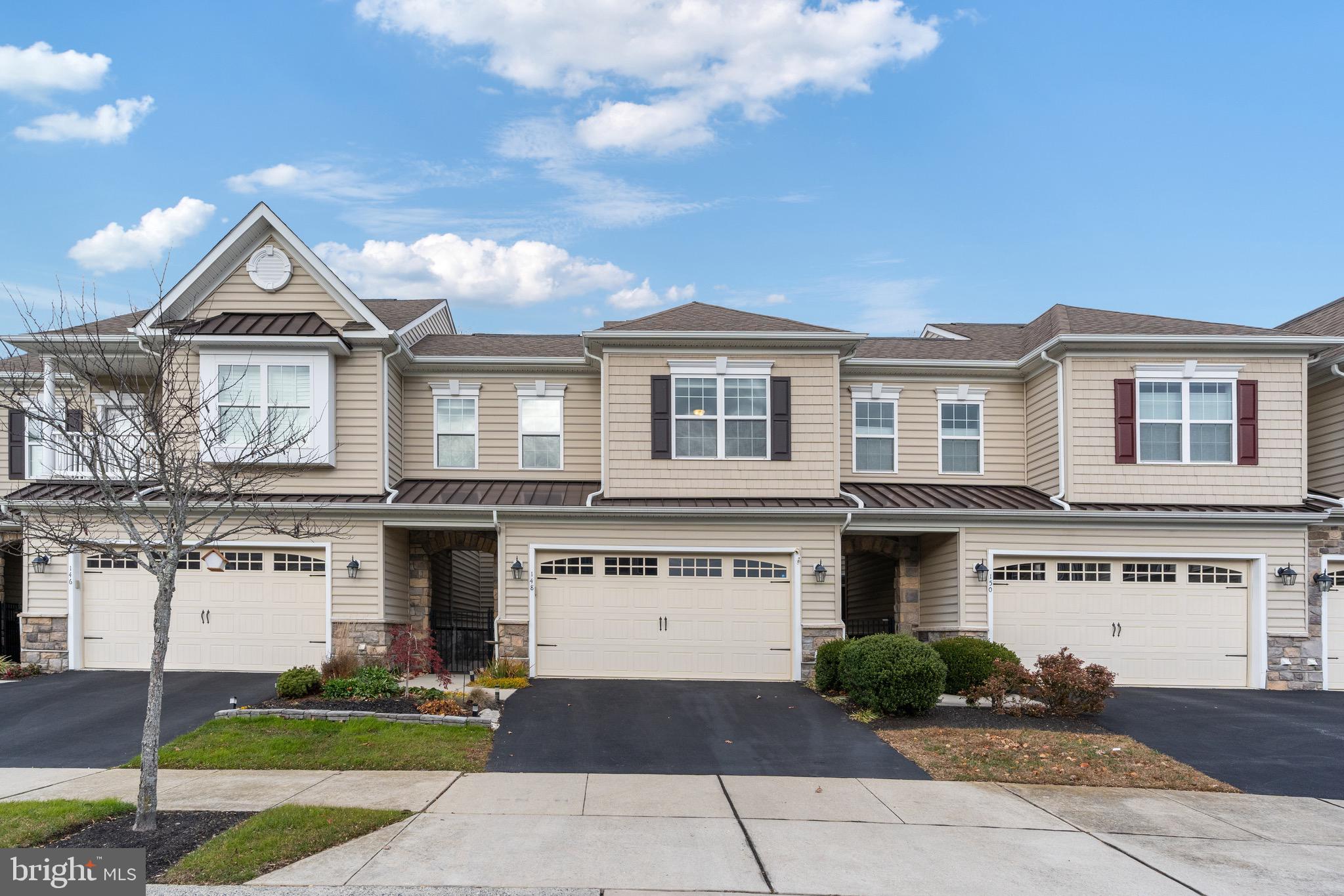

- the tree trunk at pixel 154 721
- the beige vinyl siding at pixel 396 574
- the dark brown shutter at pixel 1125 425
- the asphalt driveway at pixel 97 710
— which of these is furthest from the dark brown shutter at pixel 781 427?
the tree trunk at pixel 154 721

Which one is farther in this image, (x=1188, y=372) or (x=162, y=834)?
(x=1188, y=372)

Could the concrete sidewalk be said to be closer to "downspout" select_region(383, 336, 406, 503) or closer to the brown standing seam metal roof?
"downspout" select_region(383, 336, 406, 503)

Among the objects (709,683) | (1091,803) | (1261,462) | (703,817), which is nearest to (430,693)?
(709,683)

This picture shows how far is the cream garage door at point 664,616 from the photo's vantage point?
15844 mm

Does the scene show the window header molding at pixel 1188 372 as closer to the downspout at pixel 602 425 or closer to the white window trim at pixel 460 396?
the downspout at pixel 602 425

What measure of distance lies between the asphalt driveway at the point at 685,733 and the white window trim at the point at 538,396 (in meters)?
4.85

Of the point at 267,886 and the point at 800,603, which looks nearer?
the point at 267,886

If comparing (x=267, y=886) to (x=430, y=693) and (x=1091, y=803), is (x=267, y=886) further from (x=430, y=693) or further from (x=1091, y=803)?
(x=1091, y=803)

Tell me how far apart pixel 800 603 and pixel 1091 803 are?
6995 millimetres

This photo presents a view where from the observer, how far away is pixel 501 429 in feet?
59.8

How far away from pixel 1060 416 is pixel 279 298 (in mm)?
14534

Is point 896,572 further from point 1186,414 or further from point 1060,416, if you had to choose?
point 1186,414

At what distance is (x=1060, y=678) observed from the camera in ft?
42.3

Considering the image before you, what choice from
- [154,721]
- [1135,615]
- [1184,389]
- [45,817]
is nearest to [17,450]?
[45,817]
